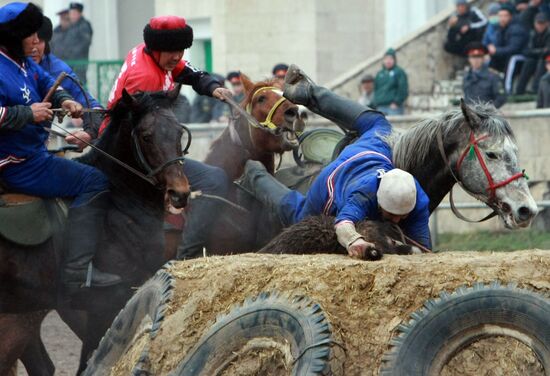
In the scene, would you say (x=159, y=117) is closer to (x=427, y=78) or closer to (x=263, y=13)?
Answer: (x=427, y=78)

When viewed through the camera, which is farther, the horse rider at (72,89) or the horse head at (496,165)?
the horse rider at (72,89)

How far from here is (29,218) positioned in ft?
29.4

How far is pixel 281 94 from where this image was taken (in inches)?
435

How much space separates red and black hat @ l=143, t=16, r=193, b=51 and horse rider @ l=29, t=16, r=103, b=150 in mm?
518

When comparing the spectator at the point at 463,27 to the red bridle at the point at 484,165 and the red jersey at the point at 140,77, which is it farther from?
the red bridle at the point at 484,165

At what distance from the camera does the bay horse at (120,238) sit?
896 centimetres

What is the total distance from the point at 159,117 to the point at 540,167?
285 inches

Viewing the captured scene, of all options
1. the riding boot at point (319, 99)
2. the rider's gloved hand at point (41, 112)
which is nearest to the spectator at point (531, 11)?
the riding boot at point (319, 99)

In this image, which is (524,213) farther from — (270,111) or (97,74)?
(97,74)

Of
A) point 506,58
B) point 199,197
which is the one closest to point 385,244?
point 199,197

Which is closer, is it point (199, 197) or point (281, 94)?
point (199, 197)

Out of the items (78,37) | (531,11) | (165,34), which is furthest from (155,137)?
(78,37)

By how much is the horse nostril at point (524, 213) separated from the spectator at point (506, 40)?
9.71 metres

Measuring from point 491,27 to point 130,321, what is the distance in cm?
1176
